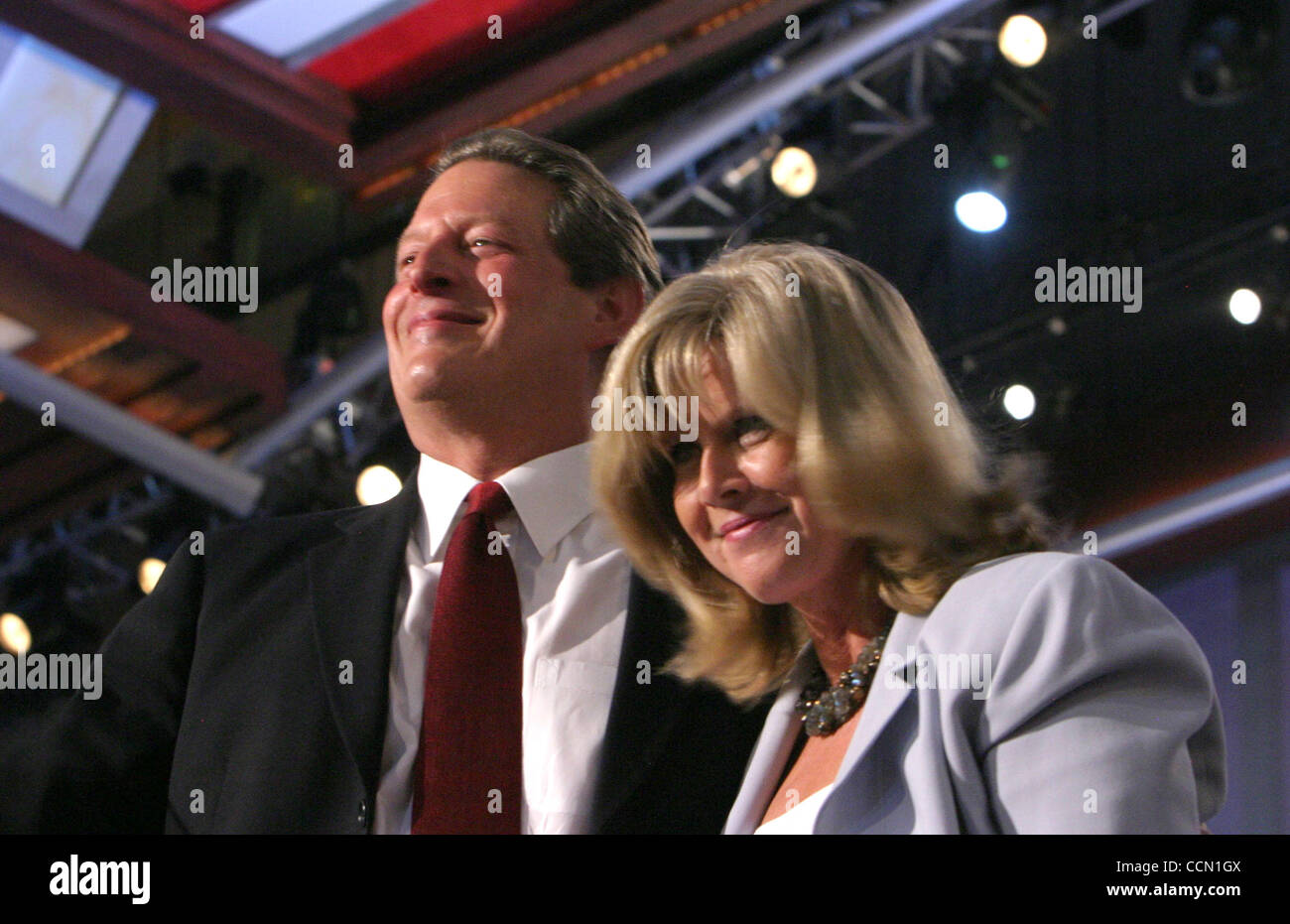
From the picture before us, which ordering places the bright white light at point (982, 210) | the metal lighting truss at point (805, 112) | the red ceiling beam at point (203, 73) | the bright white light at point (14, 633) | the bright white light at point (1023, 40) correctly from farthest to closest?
1. the bright white light at point (14, 633)
2. the bright white light at point (1023, 40)
3. the metal lighting truss at point (805, 112)
4. the bright white light at point (982, 210)
5. the red ceiling beam at point (203, 73)

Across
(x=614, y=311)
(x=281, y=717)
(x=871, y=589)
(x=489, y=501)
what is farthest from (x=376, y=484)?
(x=871, y=589)

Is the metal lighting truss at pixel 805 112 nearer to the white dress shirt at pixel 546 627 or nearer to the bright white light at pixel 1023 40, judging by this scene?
the bright white light at pixel 1023 40

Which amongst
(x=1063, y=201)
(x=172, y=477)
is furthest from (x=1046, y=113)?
(x=172, y=477)

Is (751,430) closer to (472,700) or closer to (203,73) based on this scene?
(472,700)

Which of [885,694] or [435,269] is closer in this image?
[885,694]

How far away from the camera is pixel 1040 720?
3.90 feet

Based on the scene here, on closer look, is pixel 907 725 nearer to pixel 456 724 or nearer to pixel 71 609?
pixel 456 724

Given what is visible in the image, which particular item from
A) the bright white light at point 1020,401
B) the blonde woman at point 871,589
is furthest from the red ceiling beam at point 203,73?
the blonde woman at point 871,589

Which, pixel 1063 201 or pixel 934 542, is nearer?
pixel 934 542

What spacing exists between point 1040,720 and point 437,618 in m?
0.65

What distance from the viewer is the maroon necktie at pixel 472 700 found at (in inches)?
58.1

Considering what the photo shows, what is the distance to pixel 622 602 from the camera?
163 centimetres

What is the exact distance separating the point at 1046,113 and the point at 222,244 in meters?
2.97

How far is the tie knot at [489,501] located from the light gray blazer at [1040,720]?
0.52 meters
